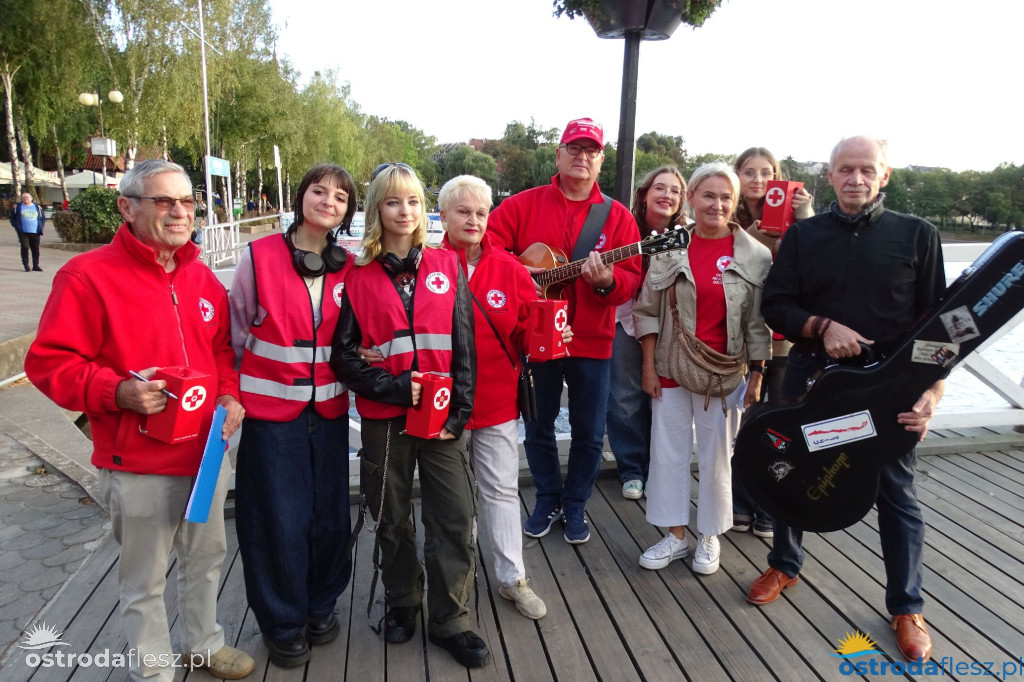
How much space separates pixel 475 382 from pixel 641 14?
2.75 m

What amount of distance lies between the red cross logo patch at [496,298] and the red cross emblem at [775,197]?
156 cm

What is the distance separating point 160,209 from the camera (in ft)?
6.52

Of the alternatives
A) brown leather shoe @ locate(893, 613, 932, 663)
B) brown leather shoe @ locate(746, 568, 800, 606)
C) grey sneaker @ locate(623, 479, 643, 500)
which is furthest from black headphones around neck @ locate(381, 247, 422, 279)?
brown leather shoe @ locate(893, 613, 932, 663)

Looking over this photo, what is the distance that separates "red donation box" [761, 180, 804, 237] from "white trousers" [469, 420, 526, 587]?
171 cm

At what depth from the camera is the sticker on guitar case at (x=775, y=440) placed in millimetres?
2586

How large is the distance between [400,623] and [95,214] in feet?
64.2

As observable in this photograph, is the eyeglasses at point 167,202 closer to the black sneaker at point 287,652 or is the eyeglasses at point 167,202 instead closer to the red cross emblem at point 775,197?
the black sneaker at point 287,652

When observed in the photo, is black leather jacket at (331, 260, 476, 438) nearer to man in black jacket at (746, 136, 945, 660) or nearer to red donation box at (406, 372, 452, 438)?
red donation box at (406, 372, 452, 438)

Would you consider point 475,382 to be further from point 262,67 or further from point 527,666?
point 262,67

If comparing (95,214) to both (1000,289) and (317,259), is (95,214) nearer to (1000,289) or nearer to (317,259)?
(317,259)

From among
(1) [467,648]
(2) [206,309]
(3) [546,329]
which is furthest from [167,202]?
(1) [467,648]

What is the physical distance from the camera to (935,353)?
233 centimetres

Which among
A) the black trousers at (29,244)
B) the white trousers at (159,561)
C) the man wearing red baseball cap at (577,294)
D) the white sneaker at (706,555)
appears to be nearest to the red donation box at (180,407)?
the white trousers at (159,561)

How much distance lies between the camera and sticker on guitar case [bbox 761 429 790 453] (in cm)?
259
